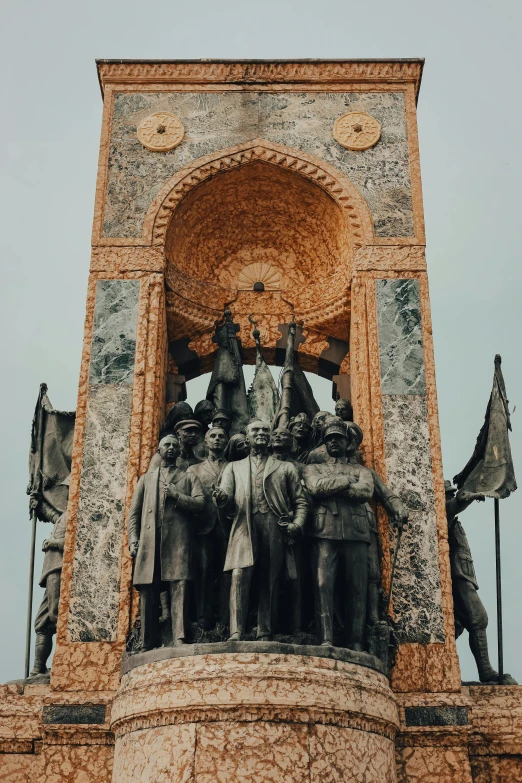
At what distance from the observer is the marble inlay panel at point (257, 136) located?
41.6 ft

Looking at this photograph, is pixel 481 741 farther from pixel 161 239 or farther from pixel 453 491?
pixel 161 239

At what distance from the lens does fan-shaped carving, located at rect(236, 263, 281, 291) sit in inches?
545

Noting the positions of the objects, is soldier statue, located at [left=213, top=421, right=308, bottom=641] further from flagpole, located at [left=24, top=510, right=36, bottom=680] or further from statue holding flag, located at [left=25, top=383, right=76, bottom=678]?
flagpole, located at [left=24, top=510, right=36, bottom=680]

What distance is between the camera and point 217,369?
12.8 m

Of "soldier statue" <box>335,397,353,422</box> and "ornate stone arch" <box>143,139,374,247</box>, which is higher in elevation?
"ornate stone arch" <box>143,139,374,247</box>

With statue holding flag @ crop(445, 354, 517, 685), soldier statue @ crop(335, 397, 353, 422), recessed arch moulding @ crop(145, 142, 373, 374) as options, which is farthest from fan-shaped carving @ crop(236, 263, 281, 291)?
statue holding flag @ crop(445, 354, 517, 685)

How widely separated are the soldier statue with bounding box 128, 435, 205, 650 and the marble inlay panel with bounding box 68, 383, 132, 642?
0.55m

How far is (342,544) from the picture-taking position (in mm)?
10195

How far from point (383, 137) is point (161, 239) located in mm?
2909

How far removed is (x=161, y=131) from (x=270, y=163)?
4.35ft

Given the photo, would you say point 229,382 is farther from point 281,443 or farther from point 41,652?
point 41,652

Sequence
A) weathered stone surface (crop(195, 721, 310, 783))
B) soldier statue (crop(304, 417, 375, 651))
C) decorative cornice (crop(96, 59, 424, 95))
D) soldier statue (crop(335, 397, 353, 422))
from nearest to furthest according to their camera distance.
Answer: weathered stone surface (crop(195, 721, 310, 783)) → soldier statue (crop(304, 417, 375, 651)) → soldier statue (crop(335, 397, 353, 422)) → decorative cornice (crop(96, 59, 424, 95))

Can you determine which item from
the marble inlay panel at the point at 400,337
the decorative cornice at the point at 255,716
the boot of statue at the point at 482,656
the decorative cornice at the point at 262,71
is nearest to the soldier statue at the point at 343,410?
the marble inlay panel at the point at 400,337

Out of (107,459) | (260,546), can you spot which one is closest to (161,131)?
(107,459)
